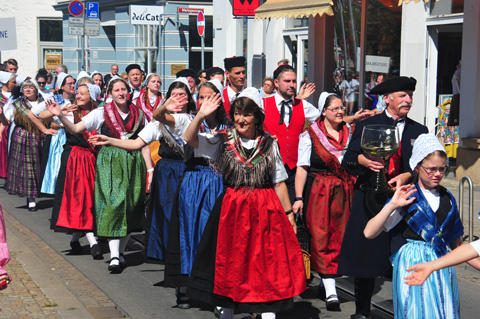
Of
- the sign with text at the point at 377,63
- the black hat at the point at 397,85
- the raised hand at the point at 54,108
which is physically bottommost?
the raised hand at the point at 54,108

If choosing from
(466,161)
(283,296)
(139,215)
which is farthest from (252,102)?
(466,161)

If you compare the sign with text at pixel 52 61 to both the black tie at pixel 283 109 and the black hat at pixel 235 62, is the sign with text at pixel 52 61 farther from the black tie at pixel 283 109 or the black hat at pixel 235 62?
the black tie at pixel 283 109

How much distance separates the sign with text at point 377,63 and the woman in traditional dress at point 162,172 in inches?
358

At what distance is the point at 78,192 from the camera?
8797 millimetres

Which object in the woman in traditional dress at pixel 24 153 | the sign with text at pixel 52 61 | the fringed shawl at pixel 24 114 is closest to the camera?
the fringed shawl at pixel 24 114

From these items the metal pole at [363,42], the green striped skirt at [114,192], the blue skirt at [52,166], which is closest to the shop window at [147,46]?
the metal pole at [363,42]

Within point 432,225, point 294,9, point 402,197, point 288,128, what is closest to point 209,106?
point 402,197

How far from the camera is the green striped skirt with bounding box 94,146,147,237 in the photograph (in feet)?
26.4

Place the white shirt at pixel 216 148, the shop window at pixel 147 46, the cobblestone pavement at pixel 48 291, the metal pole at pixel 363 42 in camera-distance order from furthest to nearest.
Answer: the shop window at pixel 147 46
the metal pole at pixel 363 42
the cobblestone pavement at pixel 48 291
the white shirt at pixel 216 148

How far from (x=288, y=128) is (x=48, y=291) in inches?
105

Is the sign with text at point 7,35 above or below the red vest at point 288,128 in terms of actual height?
above

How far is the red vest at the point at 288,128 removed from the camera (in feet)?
25.0

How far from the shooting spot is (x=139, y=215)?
8.28 meters

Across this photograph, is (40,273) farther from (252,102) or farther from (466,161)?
(466,161)
